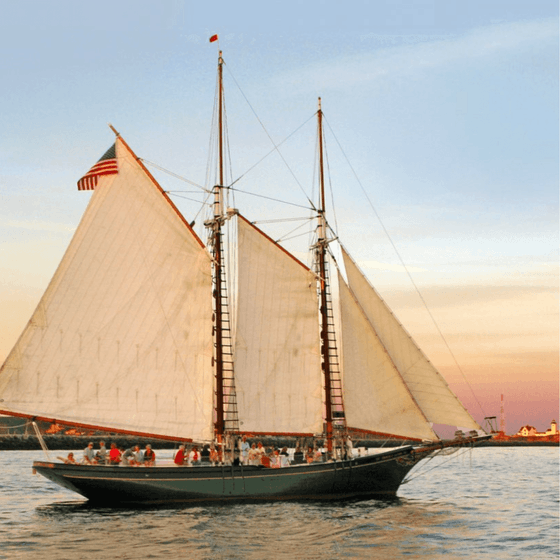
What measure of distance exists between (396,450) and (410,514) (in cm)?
604

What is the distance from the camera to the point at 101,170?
45.5 meters

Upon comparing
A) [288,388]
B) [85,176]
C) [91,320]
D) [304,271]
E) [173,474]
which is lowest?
[173,474]

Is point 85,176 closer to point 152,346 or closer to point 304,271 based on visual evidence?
point 152,346

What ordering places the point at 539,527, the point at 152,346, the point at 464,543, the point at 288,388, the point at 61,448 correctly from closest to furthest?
the point at 464,543 → the point at 539,527 → the point at 152,346 → the point at 288,388 → the point at 61,448

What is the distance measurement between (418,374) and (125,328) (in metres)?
16.3

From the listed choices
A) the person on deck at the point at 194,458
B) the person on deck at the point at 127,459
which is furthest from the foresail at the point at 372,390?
the person on deck at the point at 127,459

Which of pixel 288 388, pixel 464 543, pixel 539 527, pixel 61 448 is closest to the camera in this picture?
pixel 464 543

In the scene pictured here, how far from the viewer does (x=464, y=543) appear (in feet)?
115

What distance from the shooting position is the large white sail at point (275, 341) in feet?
152

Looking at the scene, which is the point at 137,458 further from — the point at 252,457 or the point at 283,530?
the point at 283,530

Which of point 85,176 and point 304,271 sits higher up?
point 85,176

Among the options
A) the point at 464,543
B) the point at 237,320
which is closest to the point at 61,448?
the point at 237,320

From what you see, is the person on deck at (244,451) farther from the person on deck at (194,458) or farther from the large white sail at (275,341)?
the person on deck at (194,458)

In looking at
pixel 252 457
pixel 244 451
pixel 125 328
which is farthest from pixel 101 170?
pixel 252 457
